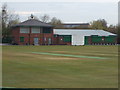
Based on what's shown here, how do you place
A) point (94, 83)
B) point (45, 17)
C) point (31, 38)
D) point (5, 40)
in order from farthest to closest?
point (45, 17), point (5, 40), point (31, 38), point (94, 83)

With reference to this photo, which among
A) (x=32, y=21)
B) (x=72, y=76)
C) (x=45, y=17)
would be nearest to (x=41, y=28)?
(x=32, y=21)

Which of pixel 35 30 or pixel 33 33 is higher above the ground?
pixel 35 30

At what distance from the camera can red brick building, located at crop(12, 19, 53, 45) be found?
68.5 m

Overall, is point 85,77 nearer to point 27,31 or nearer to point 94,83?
point 94,83

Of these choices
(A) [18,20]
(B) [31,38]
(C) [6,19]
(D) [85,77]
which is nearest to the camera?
(D) [85,77]

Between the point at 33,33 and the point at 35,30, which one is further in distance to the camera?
the point at 35,30

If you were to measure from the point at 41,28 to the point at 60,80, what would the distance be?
58640 millimetres

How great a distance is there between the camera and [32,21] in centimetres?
7069

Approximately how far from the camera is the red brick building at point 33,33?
68500 mm

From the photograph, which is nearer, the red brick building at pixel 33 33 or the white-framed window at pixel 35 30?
A: the red brick building at pixel 33 33

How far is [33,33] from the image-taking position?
69.5m

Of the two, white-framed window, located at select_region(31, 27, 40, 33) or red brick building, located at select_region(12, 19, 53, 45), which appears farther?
white-framed window, located at select_region(31, 27, 40, 33)

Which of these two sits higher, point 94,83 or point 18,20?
point 18,20

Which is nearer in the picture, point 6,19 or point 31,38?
point 31,38
